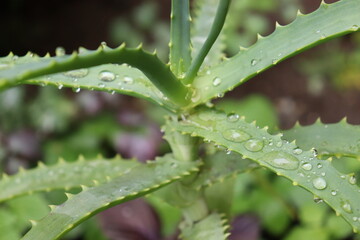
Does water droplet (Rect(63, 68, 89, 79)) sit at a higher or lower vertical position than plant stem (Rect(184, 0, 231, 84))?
higher

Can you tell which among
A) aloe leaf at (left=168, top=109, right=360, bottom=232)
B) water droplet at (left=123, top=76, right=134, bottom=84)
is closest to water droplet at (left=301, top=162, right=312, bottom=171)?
aloe leaf at (left=168, top=109, right=360, bottom=232)

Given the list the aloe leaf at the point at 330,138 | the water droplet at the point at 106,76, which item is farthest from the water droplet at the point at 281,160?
the water droplet at the point at 106,76

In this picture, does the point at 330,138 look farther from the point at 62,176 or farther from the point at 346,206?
the point at 62,176

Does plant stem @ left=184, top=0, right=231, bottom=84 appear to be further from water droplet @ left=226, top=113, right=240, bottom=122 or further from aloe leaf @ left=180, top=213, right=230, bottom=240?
aloe leaf @ left=180, top=213, right=230, bottom=240

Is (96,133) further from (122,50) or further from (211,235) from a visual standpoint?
(122,50)

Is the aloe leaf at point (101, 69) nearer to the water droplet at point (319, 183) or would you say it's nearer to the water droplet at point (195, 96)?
the water droplet at point (195, 96)

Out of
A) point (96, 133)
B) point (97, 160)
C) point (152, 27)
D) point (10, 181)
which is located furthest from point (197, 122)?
point (152, 27)
